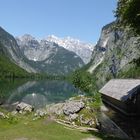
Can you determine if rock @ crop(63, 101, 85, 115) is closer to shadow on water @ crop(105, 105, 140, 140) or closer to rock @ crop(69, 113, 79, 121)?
rock @ crop(69, 113, 79, 121)

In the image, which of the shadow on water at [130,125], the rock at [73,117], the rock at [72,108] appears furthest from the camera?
the rock at [72,108]

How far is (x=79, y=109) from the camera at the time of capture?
163 feet

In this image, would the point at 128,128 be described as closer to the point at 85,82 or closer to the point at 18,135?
the point at 18,135

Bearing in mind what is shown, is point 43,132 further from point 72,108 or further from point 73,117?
point 72,108

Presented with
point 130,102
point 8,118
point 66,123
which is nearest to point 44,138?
point 66,123

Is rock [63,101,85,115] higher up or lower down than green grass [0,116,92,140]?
higher up

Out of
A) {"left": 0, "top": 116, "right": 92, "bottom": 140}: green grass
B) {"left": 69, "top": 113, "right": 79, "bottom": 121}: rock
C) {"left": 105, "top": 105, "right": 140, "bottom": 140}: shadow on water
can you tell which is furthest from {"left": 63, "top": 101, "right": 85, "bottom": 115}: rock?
{"left": 105, "top": 105, "right": 140, "bottom": 140}: shadow on water

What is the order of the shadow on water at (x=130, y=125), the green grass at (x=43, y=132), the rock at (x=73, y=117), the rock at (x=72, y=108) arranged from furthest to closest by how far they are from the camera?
the rock at (x=72, y=108) → the rock at (x=73, y=117) → the shadow on water at (x=130, y=125) → the green grass at (x=43, y=132)

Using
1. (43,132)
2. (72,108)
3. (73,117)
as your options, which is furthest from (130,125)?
(43,132)

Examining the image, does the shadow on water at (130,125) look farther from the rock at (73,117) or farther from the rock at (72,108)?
the rock at (72,108)

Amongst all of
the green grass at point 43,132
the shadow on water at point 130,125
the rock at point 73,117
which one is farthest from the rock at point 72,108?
the shadow on water at point 130,125

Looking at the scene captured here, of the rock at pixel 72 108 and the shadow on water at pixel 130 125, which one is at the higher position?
the rock at pixel 72 108

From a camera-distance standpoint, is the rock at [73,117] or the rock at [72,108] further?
the rock at [72,108]

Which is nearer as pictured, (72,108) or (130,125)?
(130,125)
